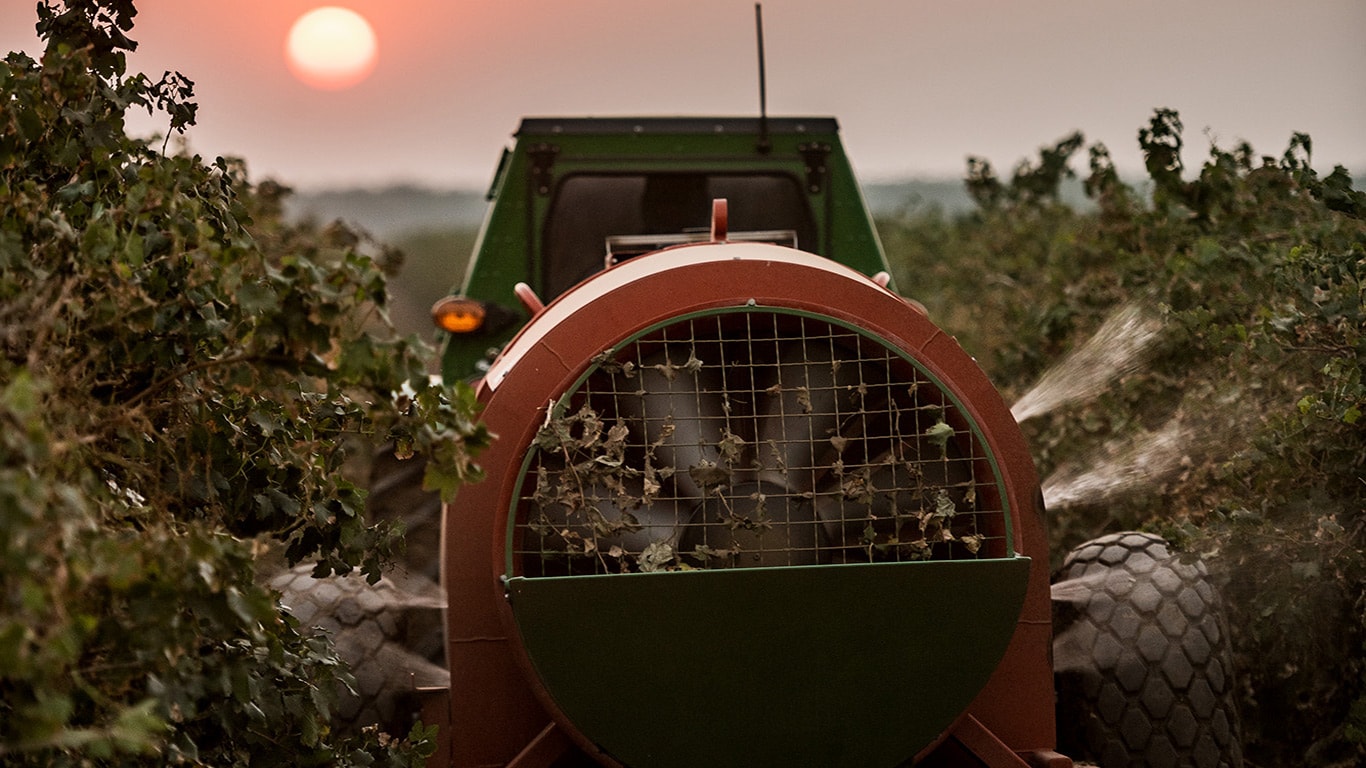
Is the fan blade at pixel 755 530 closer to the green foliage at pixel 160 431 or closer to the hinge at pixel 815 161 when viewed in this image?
the green foliage at pixel 160 431

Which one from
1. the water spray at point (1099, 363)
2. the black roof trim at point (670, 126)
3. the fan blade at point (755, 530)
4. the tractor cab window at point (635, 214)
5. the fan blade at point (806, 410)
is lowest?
the fan blade at point (755, 530)

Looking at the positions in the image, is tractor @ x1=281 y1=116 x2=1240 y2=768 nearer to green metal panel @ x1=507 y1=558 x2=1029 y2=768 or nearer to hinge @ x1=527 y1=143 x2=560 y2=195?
green metal panel @ x1=507 y1=558 x2=1029 y2=768

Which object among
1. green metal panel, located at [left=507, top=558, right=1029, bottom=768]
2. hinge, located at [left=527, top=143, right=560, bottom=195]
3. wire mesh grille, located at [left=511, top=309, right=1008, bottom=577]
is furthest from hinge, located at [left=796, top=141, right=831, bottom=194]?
green metal panel, located at [left=507, top=558, right=1029, bottom=768]

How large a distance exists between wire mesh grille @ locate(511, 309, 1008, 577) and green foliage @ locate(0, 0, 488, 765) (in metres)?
0.36

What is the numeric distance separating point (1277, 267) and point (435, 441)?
2.88m

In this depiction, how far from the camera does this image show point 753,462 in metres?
2.98

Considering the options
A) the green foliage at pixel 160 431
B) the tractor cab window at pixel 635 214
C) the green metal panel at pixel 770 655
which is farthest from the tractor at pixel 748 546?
the tractor cab window at pixel 635 214

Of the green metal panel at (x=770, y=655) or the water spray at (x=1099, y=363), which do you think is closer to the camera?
the green metal panel at (x=770, y=655)

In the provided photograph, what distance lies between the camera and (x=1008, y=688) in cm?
321

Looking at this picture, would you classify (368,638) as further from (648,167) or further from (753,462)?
(648,167)

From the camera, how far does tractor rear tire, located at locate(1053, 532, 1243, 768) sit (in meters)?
3.53

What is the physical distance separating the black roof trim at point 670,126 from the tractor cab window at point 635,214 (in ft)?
0.60

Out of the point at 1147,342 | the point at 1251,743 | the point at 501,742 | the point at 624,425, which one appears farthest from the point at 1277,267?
the point at 501,742

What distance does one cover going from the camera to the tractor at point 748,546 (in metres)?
2.85
